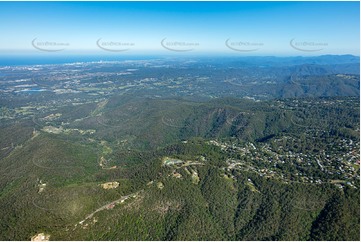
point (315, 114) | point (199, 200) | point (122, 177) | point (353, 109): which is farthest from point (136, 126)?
point (353, 109)

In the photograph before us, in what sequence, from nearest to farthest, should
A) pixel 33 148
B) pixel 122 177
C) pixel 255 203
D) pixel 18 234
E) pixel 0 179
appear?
pixel 18 234 → pixel 255 203 → pixel 122 177 → pixel 0 179 → pixel 33 148

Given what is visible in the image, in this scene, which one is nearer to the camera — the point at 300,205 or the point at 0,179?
the point at 300,205

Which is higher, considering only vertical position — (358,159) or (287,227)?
(358,159)

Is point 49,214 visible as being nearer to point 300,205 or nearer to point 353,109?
point 300,205

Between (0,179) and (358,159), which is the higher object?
(358,159)

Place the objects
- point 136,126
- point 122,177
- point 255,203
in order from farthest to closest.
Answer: point 136,126 < point 122,177 < point 255,203

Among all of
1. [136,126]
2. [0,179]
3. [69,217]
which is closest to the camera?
[69,217]

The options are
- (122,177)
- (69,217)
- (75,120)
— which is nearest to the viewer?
(69,217)

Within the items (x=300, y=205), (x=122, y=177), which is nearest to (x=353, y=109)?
(x=300, y=205)

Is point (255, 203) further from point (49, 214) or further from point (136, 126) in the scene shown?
point (136, 126)
